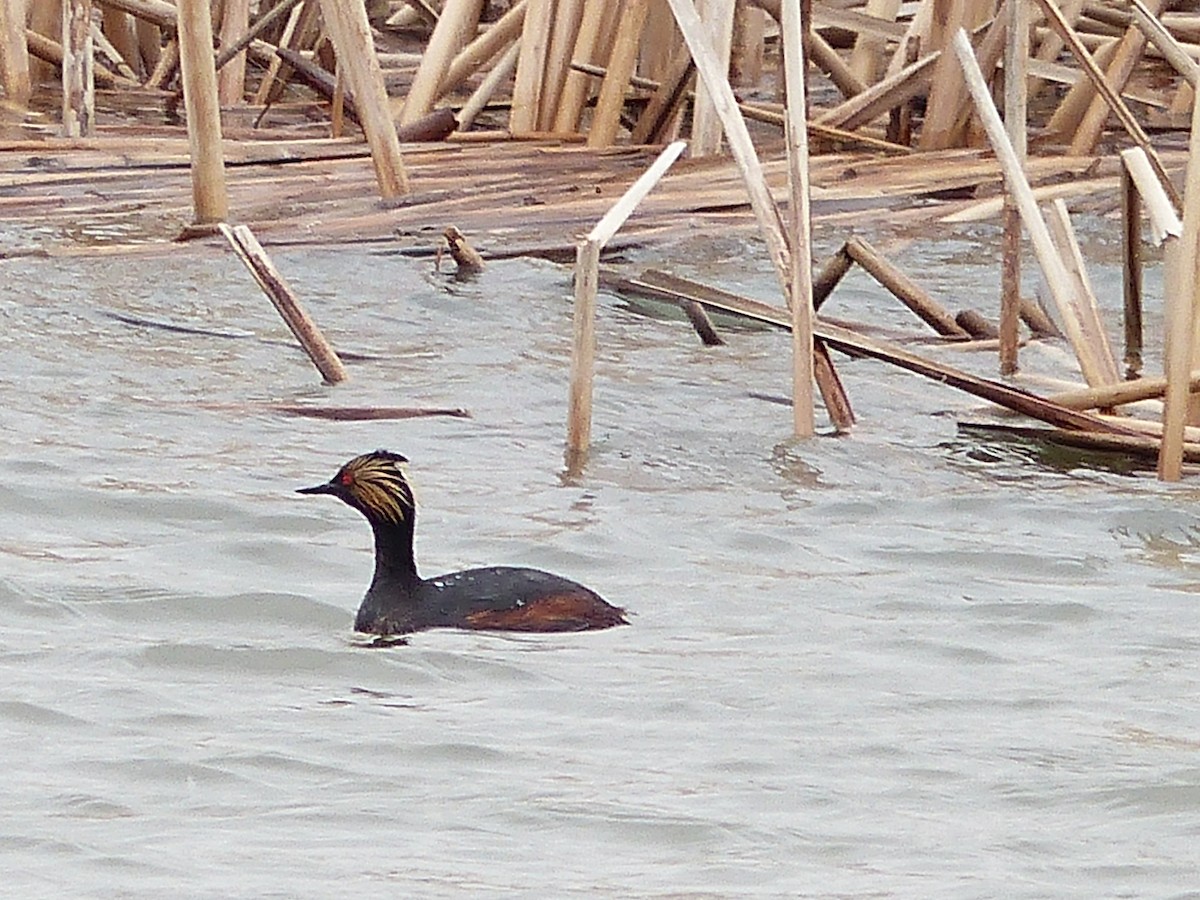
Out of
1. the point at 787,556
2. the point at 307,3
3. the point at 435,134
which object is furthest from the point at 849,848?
the point at 307,3

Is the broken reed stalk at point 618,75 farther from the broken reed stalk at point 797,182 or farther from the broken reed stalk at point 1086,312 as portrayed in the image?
the broken reed stalk at point 797,182

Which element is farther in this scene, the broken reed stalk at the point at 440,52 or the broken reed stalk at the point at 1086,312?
the broken reed stalk at the point at 440,52

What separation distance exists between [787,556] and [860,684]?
3.48 ft

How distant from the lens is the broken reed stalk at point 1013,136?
248 inches

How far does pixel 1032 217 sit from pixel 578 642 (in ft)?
6.05

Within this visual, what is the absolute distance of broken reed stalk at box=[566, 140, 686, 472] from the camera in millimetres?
5832

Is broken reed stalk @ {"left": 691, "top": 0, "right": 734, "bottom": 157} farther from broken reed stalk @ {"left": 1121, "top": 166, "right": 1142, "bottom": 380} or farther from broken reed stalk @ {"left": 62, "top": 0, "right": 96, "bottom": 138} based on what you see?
broken reed stalk @ {"left": 62, "top": 0, "right": 96, "bottom": 138}

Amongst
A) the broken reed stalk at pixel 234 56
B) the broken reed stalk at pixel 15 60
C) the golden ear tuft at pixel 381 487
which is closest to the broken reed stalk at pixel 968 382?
the golden ear tuft at pixel 381 487

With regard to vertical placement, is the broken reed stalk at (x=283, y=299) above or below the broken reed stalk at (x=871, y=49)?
below

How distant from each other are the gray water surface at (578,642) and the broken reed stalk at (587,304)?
0.13 m

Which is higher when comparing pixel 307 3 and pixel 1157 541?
pixel 307 3

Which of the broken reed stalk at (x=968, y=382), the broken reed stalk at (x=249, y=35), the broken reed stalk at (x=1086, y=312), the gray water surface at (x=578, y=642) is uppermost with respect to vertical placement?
the broken reed stalk at (x=249, y=35)

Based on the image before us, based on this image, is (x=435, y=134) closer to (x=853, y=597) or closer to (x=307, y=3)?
(x=307, y=3)

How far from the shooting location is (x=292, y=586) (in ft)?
18.1
